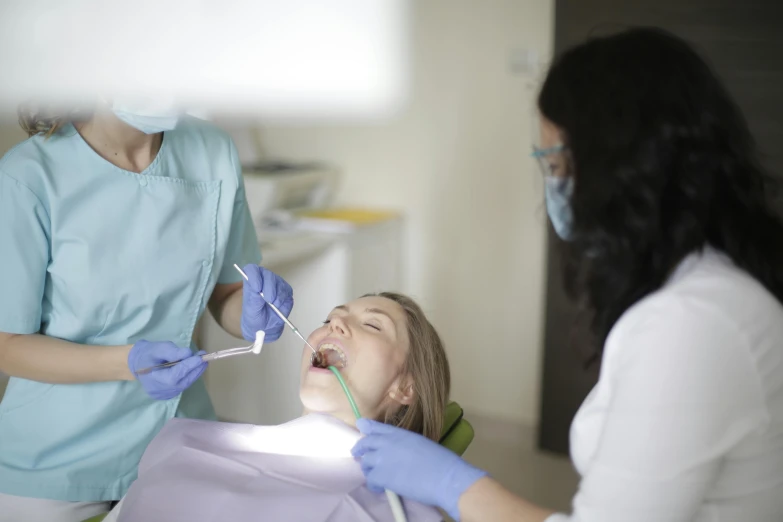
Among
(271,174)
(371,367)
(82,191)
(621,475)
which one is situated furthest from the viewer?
(271,174)

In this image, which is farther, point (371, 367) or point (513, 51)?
point (513, 51)

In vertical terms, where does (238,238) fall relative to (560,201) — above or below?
below

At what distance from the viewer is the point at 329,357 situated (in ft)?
4.62

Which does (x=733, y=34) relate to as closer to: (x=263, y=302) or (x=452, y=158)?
(x=452, y=158)

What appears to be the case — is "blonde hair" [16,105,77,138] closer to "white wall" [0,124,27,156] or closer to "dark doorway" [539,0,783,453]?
"white wall" [0,124,27,156]

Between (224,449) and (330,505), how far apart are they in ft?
0.82

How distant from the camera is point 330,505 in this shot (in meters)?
1.13

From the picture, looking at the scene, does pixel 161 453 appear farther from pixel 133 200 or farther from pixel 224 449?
pixel 133 200

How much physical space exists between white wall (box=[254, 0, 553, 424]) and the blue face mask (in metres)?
1.51

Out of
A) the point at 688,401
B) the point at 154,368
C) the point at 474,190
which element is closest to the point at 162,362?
the point at 154,368

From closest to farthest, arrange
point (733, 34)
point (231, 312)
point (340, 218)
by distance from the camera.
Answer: point (231, 312)
point (733, 34)
point (340, 218)

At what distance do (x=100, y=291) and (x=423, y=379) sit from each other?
0.62 meters

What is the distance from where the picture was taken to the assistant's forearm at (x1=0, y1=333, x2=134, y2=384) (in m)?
1.20

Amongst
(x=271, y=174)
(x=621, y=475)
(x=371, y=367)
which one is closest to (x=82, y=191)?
(x=371, y=367)
